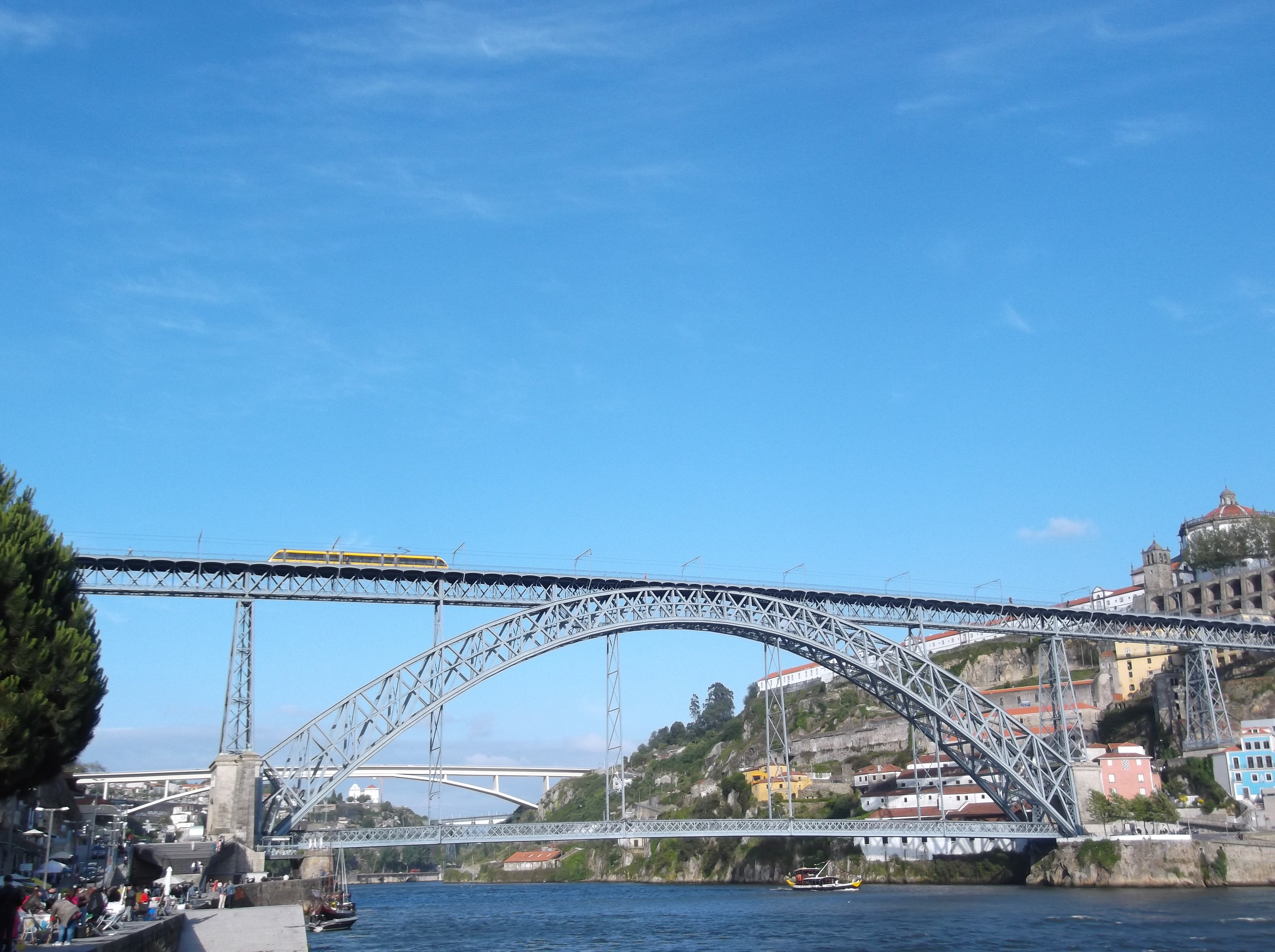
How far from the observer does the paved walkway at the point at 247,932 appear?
25.6 metres

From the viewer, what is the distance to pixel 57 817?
37.1 metres

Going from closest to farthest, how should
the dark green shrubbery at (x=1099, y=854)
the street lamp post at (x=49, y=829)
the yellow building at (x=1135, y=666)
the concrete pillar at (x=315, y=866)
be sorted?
the street lamp post at (x=49, y=829), the concrete pillar at (x=315, y=866), the dark green shrubbery at (x=1099, y=854), the yellow building at (x=1135, y=666)

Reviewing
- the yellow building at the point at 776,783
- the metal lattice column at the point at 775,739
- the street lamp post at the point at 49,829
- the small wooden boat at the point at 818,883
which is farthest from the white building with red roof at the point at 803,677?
the street lamp post at the point at 49,829

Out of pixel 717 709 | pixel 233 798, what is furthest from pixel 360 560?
pixel 717 709

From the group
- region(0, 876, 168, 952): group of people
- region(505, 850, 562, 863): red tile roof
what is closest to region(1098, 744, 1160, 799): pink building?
region(0, 876, 168, 952): group of people

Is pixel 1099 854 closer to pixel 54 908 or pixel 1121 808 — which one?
pixel 1121 808

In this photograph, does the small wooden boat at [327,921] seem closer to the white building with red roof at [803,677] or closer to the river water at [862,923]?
the river water at [862,923]

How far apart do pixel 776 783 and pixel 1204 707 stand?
2867 cm

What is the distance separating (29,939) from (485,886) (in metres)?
86.3

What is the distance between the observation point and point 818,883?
55781 millimetres

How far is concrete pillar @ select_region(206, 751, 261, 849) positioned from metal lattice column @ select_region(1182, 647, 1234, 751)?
4448 cm

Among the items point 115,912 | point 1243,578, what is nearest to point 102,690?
point 115,912

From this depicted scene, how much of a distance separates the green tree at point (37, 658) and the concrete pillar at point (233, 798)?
15.7m

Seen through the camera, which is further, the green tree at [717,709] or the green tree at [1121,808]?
the green tree at [717,709]
